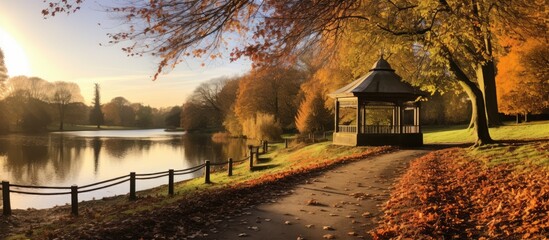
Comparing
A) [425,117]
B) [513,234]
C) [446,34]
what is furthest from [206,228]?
[425,117]

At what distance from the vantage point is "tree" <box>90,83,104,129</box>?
401 ft

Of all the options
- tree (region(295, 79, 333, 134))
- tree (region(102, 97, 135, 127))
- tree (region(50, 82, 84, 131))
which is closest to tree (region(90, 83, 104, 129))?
tree (region(102, 97, 135, 127))

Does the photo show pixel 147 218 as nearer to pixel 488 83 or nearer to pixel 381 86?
pixel 381 86

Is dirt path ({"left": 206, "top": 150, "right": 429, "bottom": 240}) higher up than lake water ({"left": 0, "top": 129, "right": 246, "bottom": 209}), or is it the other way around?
dirt path ({"left": 206, "top": 150, "right": 429, "bottom": 240})

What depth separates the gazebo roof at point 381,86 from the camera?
24203 millimetres

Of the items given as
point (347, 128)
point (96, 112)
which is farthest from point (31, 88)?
point (347, 128)

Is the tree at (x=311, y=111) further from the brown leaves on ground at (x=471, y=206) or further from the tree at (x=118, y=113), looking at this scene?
the tree at (x=118, y=113)

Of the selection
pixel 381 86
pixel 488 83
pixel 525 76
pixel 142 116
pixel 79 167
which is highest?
pixel 525 76

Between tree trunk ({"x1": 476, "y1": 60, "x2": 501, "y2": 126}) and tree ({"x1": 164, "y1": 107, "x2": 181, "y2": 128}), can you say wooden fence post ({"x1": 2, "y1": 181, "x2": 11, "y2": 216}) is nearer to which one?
tree trunk ({"x1": 476, "y1": 60, "x2": 501, "y2": 126})

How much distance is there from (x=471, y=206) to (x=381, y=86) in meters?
17.3

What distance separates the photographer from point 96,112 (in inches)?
4840

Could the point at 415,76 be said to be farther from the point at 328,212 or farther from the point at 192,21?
the point at 192,21

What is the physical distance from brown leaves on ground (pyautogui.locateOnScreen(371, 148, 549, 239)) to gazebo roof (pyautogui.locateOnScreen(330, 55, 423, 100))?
12486 millimetres

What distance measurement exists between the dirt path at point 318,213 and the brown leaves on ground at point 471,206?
0.46 m
